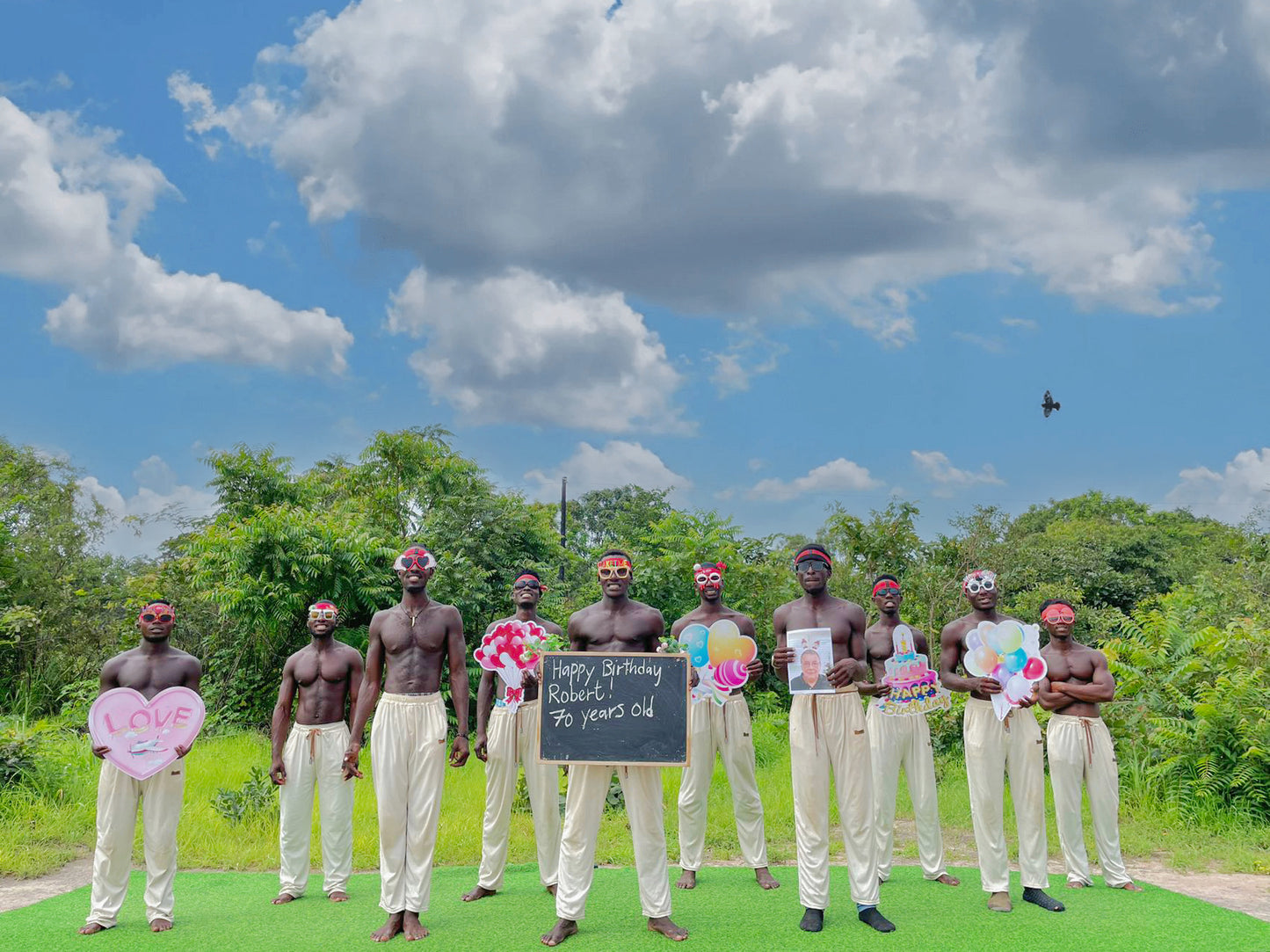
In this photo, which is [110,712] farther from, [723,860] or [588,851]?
[723,860]

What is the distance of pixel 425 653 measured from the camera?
272 inches

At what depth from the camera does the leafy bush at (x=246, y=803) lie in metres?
10.5

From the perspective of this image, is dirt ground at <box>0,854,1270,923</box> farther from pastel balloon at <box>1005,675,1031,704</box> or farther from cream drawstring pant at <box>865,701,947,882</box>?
pastel balloon at <box>1005,675,1031,704</box>

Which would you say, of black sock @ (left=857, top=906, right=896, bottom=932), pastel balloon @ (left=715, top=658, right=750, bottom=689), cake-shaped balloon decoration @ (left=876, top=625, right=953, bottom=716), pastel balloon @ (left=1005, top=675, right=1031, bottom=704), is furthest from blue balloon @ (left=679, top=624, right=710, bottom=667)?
pastel balloon @ (left=1005, top=675, right=1031, bottom=704)

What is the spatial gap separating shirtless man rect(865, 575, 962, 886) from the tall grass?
1437mm

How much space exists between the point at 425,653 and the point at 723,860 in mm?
3990

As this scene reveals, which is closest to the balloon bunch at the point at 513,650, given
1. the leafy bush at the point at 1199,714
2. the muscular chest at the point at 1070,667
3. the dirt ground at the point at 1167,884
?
the dirt ground at the point at 1167,884

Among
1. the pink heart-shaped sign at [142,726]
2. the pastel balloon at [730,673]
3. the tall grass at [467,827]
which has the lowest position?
the tall grass at [467,827]

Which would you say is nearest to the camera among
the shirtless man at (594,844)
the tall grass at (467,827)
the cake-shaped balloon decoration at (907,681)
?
the shirtless man at (594,844)

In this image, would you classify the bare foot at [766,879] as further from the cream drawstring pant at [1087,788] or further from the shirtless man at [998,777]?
the cream drawstring pant at [1087,788]

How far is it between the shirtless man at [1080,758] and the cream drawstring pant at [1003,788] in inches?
21.3

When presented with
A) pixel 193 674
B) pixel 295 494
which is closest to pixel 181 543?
pixel 295 494

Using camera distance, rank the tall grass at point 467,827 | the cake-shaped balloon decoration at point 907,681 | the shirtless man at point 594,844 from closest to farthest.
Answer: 1. the shirtless man at point 594,844
2. the cake-shaped balloon decoration at point 907,681
3. the tall grass at point 467,827

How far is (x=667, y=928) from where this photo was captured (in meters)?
6.37
